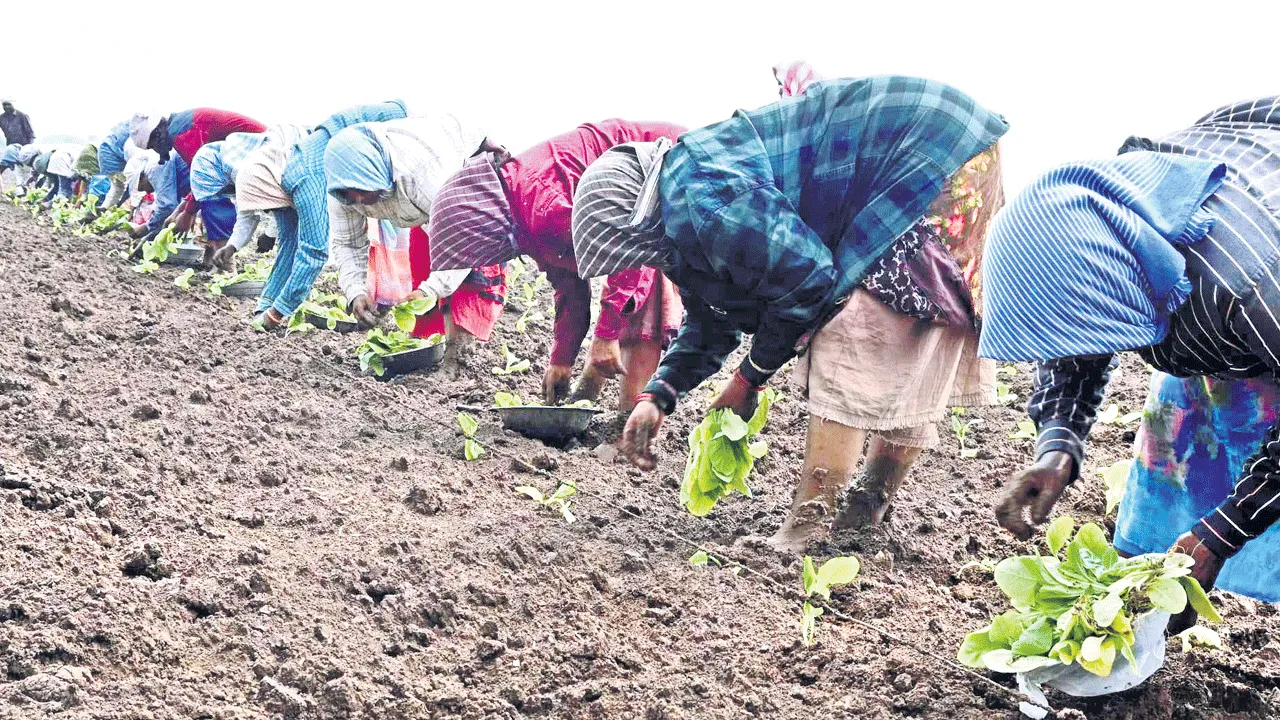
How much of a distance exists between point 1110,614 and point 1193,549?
17 cm

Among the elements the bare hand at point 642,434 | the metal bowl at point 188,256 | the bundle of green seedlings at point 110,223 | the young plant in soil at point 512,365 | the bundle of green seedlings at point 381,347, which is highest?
the bare hand at point 642,434

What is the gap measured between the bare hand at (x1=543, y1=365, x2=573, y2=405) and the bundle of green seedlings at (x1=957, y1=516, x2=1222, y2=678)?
2.56 metres

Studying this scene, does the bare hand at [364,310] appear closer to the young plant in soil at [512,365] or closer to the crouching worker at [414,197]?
the crouching worker at [414,197]

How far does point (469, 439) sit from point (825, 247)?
185 centimetres

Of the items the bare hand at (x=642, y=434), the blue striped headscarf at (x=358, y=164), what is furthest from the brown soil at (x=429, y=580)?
the blue striped headscarf at (x=358, y=164)

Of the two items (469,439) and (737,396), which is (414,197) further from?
(737,396)

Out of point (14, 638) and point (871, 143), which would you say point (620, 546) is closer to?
point (871, 143)

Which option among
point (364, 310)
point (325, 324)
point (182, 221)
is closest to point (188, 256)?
point (182, 221)

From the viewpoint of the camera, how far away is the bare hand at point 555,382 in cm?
443

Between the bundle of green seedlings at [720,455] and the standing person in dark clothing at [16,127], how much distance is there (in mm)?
19937

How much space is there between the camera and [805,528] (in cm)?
300

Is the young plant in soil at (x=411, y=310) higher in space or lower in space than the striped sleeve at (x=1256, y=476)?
lower

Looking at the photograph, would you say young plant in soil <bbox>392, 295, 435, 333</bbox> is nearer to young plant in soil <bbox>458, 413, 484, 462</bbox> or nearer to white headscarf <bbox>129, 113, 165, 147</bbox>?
young plant in soil <bbox>458, 413, 484, 462</bbox>

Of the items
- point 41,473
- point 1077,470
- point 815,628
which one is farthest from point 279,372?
point 1077,470
